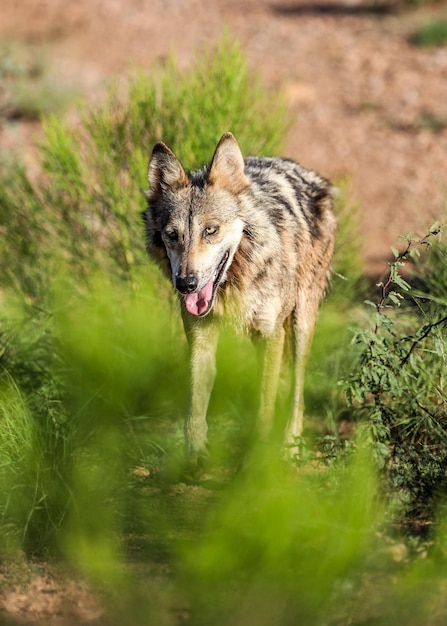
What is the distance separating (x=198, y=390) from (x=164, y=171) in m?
1.31

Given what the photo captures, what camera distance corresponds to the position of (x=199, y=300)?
453 centimetres

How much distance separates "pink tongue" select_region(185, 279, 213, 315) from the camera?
4.50m

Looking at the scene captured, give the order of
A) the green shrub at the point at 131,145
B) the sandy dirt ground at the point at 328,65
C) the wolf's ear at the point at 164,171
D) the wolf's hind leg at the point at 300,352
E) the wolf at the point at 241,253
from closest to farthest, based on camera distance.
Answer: the wolf at the point at 241,253 → the wolf's ear at the point at 164,171 → the wolf's hind leg at the point at 300,352 → the green shrub at the point at 131,145 → the sandy dirt ground at the point at 328,65

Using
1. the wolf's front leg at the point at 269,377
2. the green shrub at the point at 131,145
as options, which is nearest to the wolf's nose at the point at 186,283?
the wolf's front leg at the point at 269,377

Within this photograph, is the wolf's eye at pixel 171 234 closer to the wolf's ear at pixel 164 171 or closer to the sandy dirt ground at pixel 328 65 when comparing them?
the wolf's ear at pixel 164 171

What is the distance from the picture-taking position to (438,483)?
4.29 metres

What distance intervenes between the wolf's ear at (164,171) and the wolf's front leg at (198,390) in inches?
34.6

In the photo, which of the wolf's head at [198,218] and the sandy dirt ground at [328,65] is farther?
the sandy dirt ground at [328,65]

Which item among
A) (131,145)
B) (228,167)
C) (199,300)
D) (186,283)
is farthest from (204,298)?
(131,145)

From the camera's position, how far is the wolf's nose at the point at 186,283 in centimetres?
421

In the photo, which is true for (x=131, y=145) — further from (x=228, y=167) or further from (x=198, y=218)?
(x=198, y=218)

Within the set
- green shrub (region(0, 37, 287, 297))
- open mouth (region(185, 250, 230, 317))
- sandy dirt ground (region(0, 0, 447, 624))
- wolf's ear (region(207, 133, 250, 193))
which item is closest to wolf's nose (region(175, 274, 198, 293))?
open mouth (region(185, 250, 230, 317))

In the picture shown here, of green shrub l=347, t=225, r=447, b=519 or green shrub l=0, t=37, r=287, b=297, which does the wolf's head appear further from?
green shrub l=0, t=37, r=287, b=297

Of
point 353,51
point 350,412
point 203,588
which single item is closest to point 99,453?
point 203,588
